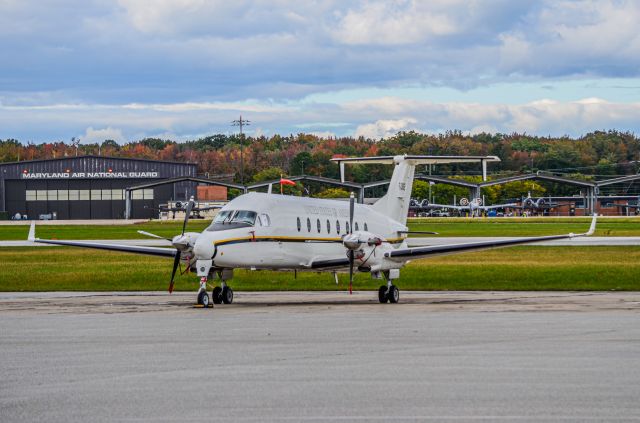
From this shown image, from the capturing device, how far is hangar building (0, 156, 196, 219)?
160875mm

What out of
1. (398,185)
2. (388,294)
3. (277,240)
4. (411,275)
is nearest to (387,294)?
(388,294)

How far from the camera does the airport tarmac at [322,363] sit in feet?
39.5

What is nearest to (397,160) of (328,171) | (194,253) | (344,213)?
(344,213)

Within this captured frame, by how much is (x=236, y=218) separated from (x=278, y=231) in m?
1.52

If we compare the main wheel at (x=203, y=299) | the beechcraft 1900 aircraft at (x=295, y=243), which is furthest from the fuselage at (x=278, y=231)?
the main wheel at (x=203, y=299)

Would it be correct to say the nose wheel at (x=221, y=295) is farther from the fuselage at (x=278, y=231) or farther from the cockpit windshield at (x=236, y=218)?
the cockpit windshield at (x=236, y=218)

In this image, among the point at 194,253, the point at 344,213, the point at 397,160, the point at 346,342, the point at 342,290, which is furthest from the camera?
the point at 342,290

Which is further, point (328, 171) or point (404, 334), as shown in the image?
point (328, 171)

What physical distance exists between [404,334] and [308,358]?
4318 millimetres

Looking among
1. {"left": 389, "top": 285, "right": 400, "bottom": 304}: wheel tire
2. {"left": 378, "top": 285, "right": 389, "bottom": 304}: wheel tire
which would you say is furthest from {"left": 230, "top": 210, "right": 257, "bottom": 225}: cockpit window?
{"left": 389, "top": 285, "right": 400, "bottom": 304}: wheel tire

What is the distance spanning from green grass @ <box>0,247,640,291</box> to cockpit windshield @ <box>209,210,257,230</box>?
31.8ft

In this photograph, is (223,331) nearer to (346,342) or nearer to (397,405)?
(346,342)

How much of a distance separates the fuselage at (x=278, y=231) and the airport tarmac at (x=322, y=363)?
168cm

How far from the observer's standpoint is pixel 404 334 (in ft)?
67.3
